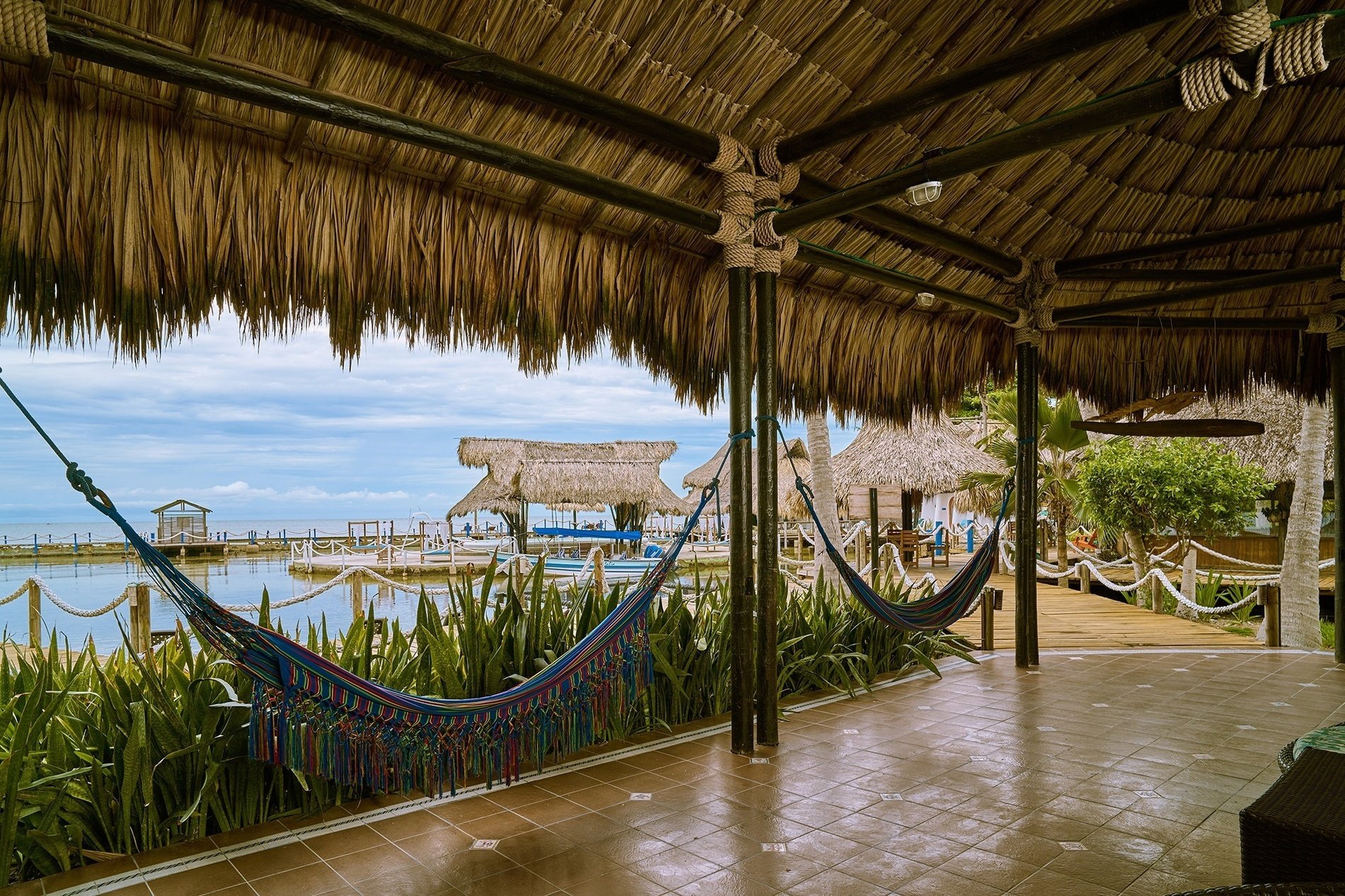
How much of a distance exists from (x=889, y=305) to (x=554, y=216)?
2.09 meters

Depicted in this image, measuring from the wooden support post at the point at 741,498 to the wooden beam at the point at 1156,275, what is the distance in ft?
7.36

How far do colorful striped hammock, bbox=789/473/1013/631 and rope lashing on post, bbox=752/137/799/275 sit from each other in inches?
30.4

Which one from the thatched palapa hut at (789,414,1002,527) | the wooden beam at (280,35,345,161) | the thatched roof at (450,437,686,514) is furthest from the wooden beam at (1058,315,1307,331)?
the thatched roof at (450,437,686,514)

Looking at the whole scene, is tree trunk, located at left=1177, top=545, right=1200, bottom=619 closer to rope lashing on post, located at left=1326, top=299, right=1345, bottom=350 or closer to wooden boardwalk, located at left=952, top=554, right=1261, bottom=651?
wooden boardwalk, located at left=952, top=554, right=1261, bottom=651

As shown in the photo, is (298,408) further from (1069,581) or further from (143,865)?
(143,865)

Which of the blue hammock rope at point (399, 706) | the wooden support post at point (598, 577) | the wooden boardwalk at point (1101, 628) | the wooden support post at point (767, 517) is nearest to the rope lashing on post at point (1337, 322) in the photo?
the wooden boardwalk at point (1101, 628)

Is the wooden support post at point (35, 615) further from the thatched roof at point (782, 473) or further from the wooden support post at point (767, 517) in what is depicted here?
the thatched roof at point (782, 473)

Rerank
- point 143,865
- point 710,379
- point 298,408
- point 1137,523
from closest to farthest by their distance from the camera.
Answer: point 143,865
point 710,379
point 1137,523
point 298,408

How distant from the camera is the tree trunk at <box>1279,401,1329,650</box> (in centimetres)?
532

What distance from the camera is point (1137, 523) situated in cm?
800

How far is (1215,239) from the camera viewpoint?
11.7 ft

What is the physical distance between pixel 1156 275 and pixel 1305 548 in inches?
103

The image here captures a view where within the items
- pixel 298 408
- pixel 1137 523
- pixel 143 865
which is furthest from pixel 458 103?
pixel 298 408

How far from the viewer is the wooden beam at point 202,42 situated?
1.90 meters
